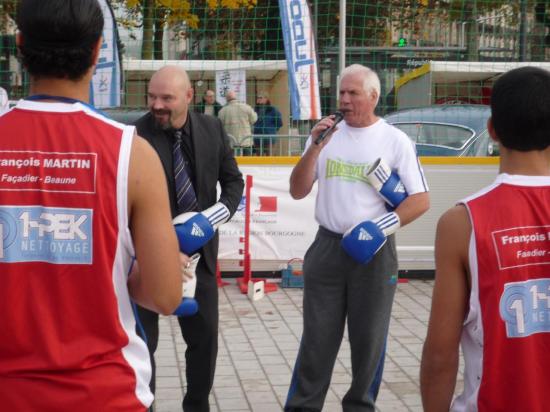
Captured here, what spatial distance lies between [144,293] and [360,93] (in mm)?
2736

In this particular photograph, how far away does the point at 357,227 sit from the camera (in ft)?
14.7

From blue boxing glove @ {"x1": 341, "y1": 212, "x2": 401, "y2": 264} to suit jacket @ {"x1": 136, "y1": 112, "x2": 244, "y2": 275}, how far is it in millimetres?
598

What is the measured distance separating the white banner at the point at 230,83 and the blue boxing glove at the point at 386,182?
26.8 ft

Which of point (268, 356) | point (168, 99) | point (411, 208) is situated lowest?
point (268, 356)

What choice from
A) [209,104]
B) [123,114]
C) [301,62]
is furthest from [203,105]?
[301,62]

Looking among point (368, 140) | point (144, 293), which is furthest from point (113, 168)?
point (368, 140)

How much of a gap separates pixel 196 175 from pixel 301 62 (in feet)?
18.8

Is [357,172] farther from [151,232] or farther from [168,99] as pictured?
[151,232]

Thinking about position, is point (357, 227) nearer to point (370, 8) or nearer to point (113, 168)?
point (113, 168)

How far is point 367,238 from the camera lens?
4.45 metres

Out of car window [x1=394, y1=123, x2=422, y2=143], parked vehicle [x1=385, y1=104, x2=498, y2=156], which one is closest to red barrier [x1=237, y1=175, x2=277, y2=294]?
parked vehicle [x1=385, y1=104, x2=498, y2=156]

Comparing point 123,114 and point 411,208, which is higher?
point 123,114

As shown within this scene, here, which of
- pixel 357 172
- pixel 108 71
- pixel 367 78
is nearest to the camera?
pixel 357 172

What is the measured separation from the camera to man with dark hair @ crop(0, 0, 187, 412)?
216cm
